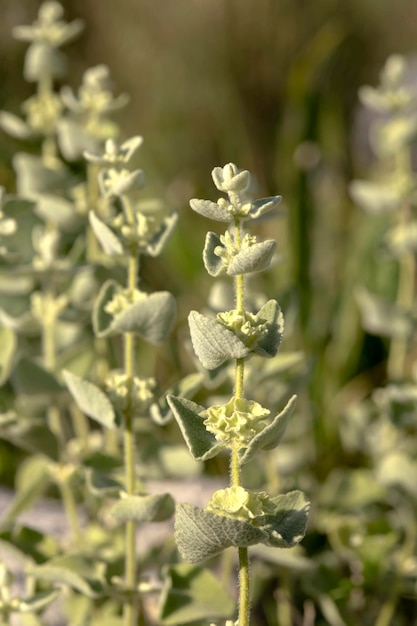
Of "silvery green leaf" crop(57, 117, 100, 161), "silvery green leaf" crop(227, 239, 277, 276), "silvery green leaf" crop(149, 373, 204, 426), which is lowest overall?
"silvery green leaf" crop(149, 373, 204, 426)

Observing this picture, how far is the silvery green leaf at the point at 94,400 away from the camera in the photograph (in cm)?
50

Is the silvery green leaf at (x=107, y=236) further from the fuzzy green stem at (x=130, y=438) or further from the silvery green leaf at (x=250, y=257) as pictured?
the silvery green leaf at (x=250, y=257)

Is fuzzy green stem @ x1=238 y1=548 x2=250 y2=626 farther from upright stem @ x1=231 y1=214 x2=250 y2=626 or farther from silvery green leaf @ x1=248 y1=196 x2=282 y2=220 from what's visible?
silvery green leaf @ x1=248 y1=196 x2=282 y2=220

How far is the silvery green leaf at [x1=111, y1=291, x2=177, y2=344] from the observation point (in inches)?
18.8

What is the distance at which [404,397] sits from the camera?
682 mm

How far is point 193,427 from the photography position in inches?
16.3

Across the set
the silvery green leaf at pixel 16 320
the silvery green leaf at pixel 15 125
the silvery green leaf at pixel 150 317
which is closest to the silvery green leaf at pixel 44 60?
the silvery green leaf at pixel 15 125

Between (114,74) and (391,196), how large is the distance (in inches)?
72.3

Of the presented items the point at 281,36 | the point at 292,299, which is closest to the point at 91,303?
the point at 292,299

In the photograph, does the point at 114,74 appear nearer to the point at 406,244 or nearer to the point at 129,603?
the point at 406,244

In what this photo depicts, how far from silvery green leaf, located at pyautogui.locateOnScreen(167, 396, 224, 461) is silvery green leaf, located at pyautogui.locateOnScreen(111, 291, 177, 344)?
0.07 m

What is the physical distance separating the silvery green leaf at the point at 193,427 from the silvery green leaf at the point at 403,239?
1.32ft

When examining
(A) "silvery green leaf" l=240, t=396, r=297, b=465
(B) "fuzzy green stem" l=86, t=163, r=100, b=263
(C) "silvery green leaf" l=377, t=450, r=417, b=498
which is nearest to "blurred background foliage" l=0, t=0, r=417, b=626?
(C) "silvery green leaf" l=377, t=450, r=417, b=498

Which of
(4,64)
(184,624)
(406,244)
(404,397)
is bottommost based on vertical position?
(184,624)
